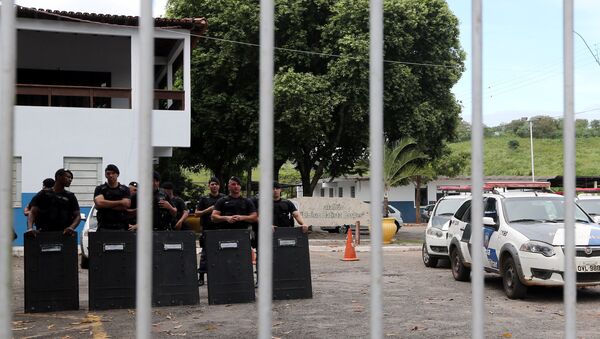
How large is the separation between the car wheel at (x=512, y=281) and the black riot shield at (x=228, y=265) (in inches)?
151

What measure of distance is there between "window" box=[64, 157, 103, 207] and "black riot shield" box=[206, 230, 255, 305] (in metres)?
11.1

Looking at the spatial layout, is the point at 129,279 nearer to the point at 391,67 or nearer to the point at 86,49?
the point at 86,49

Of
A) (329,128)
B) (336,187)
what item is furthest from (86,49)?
(336,187)

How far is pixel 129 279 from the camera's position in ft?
31.1

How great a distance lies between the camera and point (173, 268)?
9539 mm

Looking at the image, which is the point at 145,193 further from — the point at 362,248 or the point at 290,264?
the point at 362,248

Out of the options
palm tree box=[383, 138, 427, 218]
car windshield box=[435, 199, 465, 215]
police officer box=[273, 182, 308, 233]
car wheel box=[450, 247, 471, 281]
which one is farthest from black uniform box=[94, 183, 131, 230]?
palm tree box=[383, 138, 427, 218]

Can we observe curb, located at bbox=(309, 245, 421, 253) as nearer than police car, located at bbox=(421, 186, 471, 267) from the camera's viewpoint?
No

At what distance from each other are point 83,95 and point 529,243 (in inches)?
530

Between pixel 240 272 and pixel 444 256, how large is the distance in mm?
6668

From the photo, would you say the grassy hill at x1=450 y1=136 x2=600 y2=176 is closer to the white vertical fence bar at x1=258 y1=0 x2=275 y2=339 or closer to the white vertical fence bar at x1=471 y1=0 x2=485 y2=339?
the white vertical fence bar at x1=471 y1=0 x2=485 y2=339

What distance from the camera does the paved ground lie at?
788 centimetres

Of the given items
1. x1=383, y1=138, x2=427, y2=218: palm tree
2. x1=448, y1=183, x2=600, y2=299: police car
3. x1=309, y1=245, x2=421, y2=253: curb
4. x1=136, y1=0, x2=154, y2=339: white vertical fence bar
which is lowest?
x1=309, y1=245, x2=421, y2=253: curb

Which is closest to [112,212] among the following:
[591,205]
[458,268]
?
[458,268]
